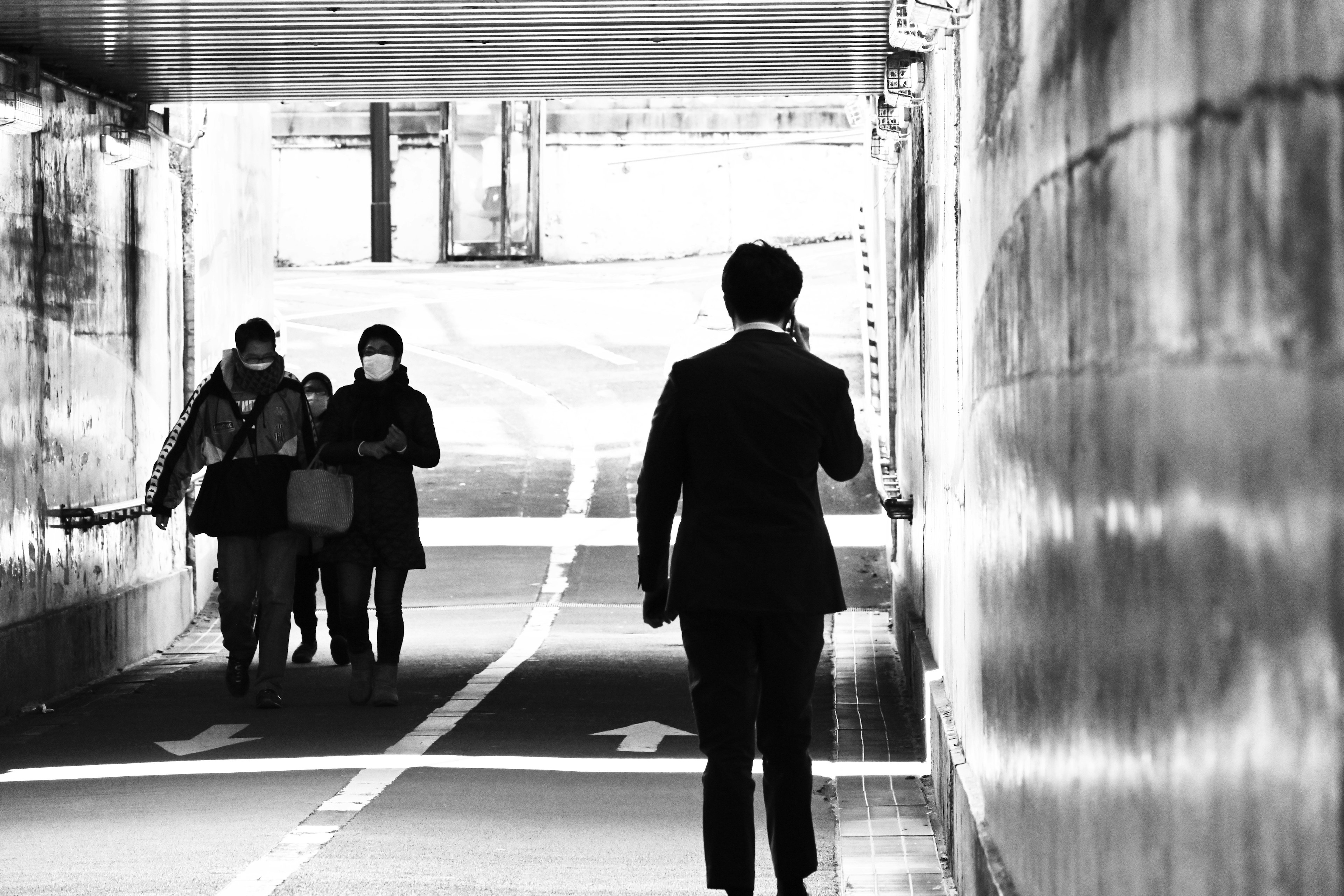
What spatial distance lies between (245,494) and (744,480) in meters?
5.60

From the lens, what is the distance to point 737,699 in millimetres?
5664

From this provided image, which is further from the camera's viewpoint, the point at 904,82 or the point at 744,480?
the point at 904,82

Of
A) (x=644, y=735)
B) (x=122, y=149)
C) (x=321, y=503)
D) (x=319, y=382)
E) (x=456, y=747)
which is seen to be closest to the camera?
(x=456, y=747)

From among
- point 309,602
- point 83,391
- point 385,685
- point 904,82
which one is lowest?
point 385,685

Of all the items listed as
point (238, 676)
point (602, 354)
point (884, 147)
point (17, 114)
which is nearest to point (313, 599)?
point (238, 676)

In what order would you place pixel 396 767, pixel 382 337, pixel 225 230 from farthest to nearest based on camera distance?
pixel 225 230, pixel 382 337, pixel 396 767

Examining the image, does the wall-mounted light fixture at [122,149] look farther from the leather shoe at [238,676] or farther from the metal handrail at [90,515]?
the leather shoe at [238,676]

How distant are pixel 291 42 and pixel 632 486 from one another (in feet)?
35.7

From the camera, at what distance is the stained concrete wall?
1119 cm

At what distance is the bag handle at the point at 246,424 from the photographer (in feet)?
35.3

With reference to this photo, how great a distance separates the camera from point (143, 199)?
14320 mm

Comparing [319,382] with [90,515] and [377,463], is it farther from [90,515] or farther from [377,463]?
[377,463]

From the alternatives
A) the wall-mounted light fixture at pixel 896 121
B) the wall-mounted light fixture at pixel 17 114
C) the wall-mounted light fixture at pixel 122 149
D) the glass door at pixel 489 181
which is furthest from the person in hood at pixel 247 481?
the glass door at pixel 489 181

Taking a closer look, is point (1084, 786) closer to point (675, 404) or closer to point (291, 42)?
point (675, 404)
